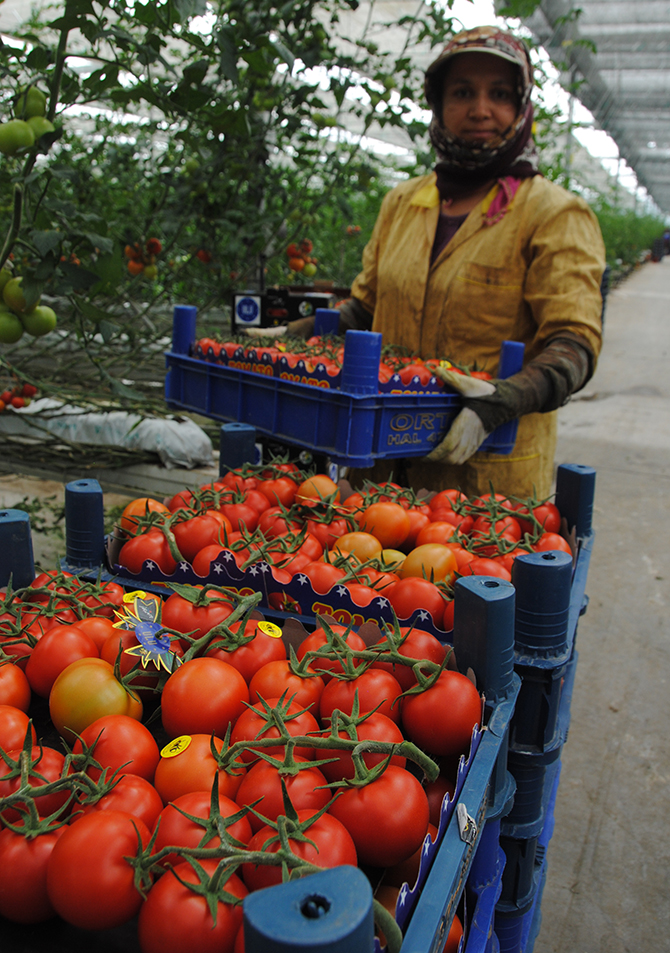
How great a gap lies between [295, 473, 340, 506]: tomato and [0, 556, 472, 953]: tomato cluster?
502 mm

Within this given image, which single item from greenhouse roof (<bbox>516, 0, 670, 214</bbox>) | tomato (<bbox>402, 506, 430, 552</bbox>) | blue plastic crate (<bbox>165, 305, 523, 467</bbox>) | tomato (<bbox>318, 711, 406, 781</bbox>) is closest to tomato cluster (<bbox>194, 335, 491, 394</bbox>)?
blue plastic crate (<bbox>165, 305, 523, 467</bbox>)

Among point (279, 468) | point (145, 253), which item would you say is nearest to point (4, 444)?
point (145, 253)

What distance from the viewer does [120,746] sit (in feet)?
2.92

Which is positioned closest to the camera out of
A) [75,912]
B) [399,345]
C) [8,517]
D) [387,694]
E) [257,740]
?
[75,912]

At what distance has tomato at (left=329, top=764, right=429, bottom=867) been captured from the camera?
2.58 feet

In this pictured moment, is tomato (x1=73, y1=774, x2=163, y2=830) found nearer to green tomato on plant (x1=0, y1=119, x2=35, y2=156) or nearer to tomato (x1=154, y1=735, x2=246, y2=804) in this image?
tomato (x1=154, y1=735, x2=246, y2=804)

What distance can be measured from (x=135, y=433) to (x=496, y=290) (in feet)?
8.98

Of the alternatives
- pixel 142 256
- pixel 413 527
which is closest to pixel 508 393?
pixel 413 527

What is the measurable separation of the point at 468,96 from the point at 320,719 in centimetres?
221

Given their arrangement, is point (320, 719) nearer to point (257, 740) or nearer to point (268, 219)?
point (257, 740)

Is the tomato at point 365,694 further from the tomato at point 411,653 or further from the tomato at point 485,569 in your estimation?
the tomato at point 485,569

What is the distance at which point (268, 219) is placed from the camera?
4156 millimetres

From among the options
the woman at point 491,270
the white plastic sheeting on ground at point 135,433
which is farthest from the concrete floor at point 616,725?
the woman at point 491,270

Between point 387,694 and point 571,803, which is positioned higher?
point 387,694
